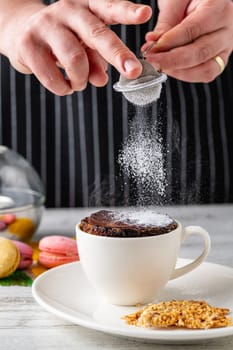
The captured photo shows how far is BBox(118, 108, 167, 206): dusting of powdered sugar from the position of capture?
42.5 inches

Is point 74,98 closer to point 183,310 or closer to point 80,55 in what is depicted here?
point 80,55

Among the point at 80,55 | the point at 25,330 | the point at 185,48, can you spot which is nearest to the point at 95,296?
the point at 25,330

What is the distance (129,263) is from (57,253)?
337 millimetres

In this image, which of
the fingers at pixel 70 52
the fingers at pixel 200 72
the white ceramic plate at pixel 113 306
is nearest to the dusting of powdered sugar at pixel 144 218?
the white ceramic plate at pixel 113 306

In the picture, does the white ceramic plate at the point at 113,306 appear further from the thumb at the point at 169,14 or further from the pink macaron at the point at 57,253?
the thumb at the point at 169,14

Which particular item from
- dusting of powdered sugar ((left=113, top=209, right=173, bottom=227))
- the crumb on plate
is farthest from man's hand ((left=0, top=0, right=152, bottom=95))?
the crumb on plate

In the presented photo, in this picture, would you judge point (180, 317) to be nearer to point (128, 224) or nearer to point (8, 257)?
point (128, 224)

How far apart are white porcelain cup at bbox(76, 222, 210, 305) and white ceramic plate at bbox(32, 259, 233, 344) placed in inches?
1.0

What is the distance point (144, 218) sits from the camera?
1071 millimetres

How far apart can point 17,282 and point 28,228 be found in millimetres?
261

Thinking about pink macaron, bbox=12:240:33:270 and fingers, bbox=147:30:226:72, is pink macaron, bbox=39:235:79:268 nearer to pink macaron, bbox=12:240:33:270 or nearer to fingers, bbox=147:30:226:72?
pink macaron, bbox=12:240:33:270

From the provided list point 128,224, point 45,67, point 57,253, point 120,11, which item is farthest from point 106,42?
point 57,253

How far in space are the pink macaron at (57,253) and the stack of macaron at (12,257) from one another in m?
0.03

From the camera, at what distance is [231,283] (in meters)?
1.13
